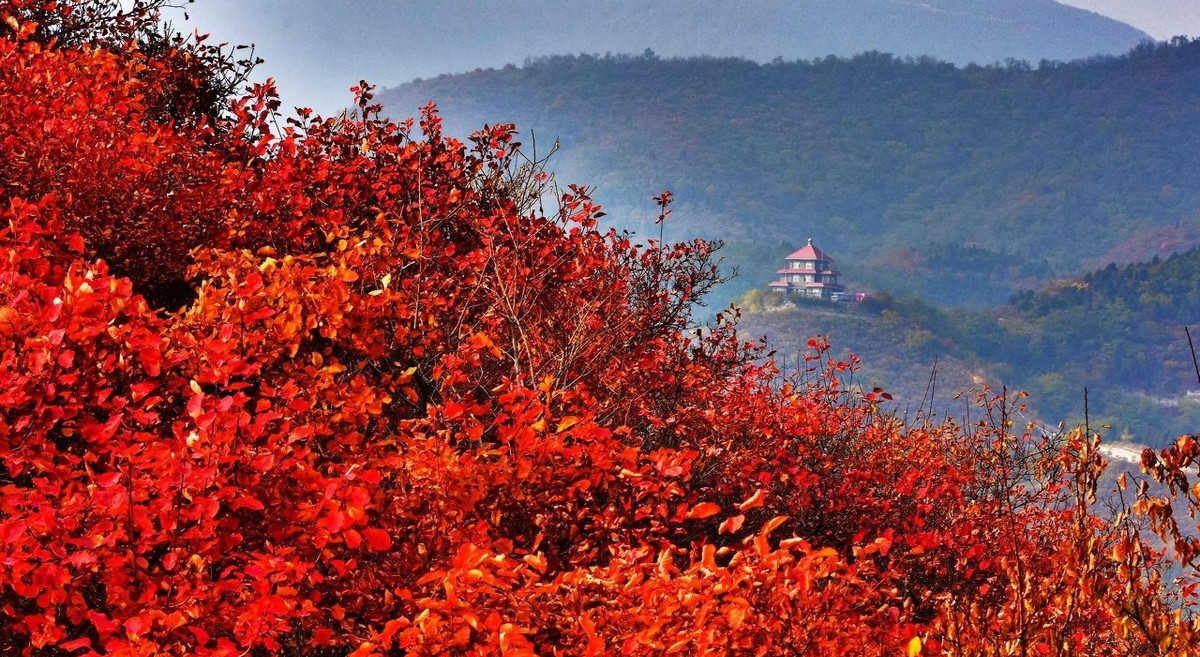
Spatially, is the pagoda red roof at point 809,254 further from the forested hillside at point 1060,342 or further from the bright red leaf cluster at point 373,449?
the bright red leaf cluster at point 373,449

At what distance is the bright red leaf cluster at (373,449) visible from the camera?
3480 mm

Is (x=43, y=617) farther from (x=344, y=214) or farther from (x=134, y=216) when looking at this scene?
(x=344, y=214)

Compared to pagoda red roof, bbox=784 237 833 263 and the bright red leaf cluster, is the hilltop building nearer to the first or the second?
pagoda red roof, bbox=784 237 833 263

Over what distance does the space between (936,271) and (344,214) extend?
638 ft

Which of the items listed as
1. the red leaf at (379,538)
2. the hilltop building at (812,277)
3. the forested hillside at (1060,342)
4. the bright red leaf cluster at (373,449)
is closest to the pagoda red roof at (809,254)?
the hilltop building at (812,277)

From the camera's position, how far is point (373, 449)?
15.8 ft

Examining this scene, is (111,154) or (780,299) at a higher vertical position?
(780,299)

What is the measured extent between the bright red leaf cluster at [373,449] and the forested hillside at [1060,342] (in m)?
122

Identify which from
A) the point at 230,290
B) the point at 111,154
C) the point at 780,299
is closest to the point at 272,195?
the point at 111,154

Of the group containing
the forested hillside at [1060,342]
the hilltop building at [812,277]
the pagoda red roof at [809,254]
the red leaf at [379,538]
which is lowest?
the red leaf at [379,538]

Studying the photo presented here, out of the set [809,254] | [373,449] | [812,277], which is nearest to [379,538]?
[373,449]

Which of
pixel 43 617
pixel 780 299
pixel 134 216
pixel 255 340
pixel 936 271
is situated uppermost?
pixel 936 271

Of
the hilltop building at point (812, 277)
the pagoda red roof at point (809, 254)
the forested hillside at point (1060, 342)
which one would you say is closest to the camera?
the forested hillside at point (1060, 342)

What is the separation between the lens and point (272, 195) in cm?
677
